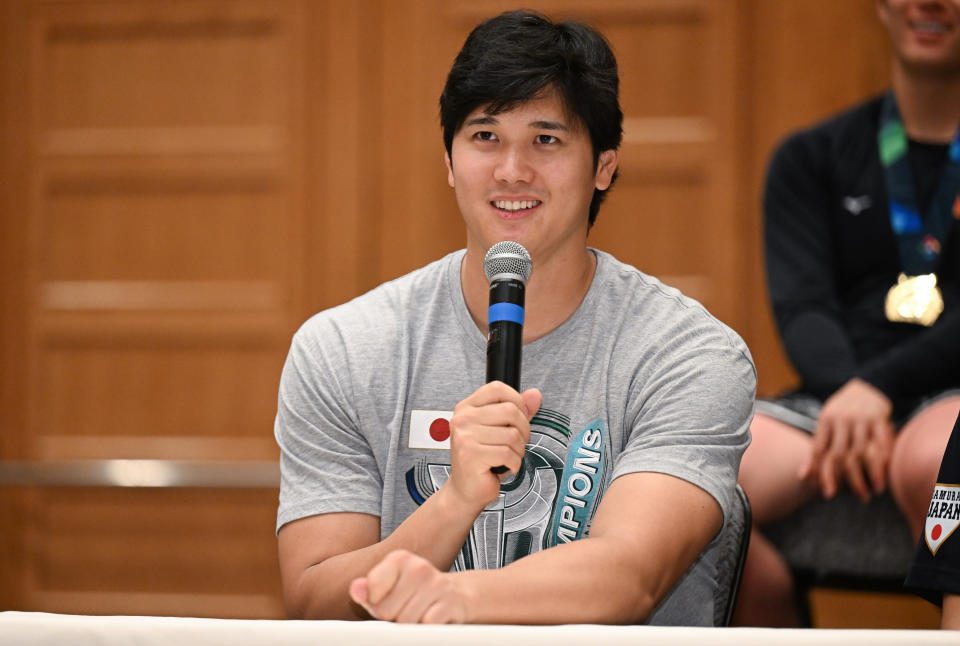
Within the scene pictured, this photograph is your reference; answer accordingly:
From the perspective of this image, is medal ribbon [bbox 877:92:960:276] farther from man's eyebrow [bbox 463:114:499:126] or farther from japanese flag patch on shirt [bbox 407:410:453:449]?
japanese flag patch on shirt [bbox 407:410:453:449]

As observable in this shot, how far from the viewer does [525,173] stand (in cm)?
149

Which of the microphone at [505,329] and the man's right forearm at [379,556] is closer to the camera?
the microphone at [505,329]

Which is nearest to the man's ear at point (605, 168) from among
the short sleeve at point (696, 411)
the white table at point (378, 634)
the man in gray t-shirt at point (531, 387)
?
the man in gray t-shirt at point (531, 387)

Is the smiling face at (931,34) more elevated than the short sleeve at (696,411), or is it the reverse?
the smiling face at (931,34)

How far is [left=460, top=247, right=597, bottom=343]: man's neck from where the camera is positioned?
5.08 ft

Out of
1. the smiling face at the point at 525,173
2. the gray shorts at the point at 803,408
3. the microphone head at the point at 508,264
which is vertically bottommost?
the gray shorts at the point at 803,408

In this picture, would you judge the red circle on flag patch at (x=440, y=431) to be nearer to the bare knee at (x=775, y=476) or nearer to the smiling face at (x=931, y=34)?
the bare knee at (x=775, y=476)

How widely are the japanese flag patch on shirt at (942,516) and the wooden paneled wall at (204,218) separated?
6.83ft

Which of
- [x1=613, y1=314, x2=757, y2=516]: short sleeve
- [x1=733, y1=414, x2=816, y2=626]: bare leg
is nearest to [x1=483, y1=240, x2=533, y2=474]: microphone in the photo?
[x1=613, y1=314, x2=757, y2=516]: short sleeve

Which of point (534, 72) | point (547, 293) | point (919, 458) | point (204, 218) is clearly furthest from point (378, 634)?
point (204, 218)

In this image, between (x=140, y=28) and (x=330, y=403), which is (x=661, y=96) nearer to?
(x=140, y=28)

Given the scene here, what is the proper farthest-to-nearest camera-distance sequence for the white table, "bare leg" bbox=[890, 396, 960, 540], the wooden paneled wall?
the wooden paneled wall < "bare leg" bbox=[890, 396, 960, 540] < the white table

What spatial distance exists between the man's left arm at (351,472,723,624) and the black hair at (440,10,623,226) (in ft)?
1.84

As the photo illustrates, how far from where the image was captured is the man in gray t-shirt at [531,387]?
1303 mm
